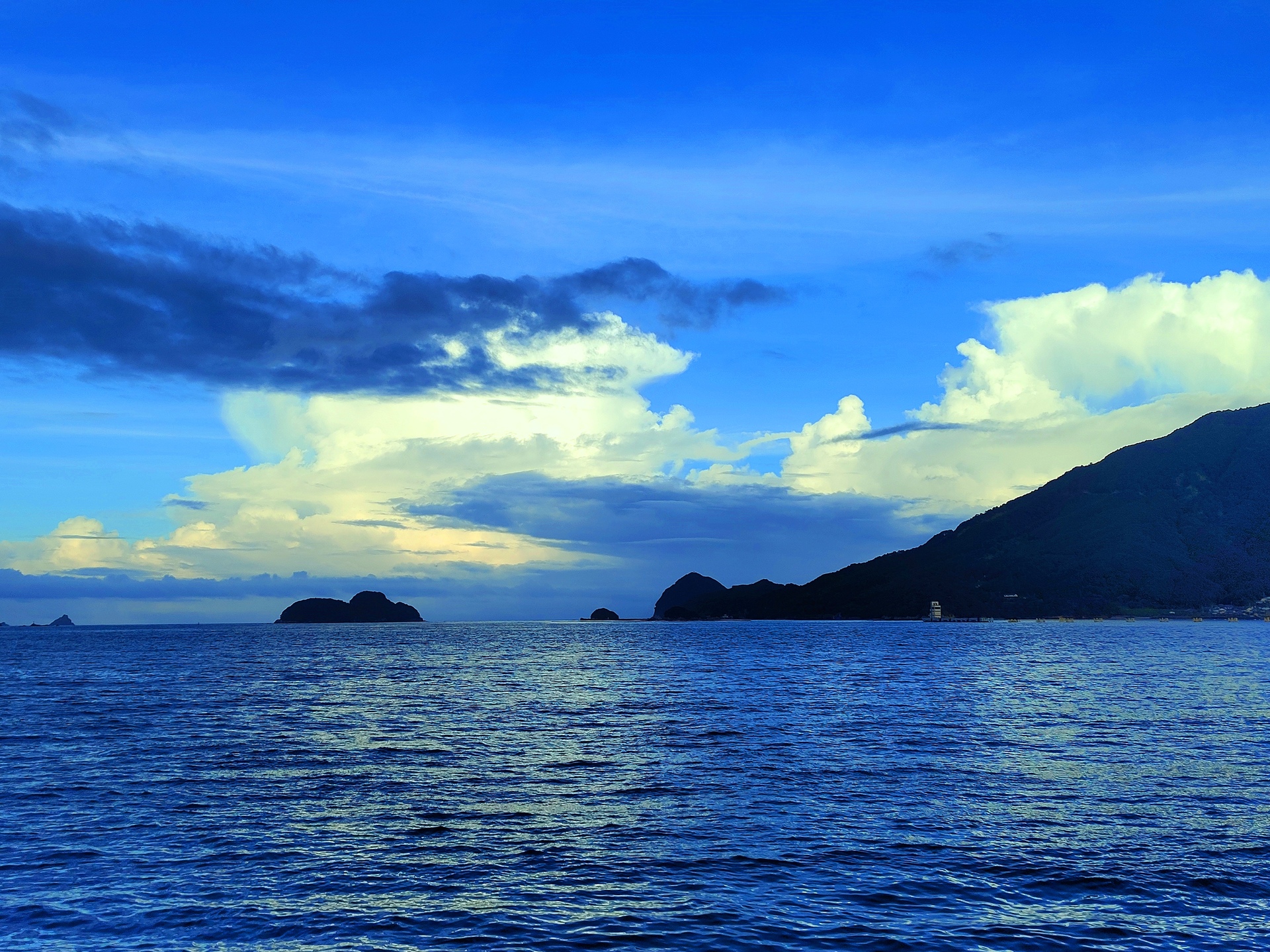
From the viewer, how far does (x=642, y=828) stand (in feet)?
121

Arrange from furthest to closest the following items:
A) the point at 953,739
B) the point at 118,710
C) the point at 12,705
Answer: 1. the point at 12,705
2. the point at 118,710
3. the point at 953,739

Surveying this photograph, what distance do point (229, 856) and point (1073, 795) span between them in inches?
1397

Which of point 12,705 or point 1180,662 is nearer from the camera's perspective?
point 12,705

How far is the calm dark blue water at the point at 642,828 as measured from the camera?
2575 cm

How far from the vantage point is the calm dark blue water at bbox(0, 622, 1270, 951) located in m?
25.8

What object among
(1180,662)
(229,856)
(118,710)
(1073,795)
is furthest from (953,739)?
(1180,662)

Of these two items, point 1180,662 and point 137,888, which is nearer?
point 137,888

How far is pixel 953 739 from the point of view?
199 feet

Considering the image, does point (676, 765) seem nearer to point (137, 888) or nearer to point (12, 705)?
point (137, 888)

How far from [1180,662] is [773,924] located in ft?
466

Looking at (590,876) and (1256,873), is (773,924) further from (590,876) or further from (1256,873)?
(1256,873)

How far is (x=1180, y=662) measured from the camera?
141875 millimetres

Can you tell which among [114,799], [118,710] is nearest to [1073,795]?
[114,799]

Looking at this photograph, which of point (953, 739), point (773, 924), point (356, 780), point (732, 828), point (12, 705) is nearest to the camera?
point (773, 924)
